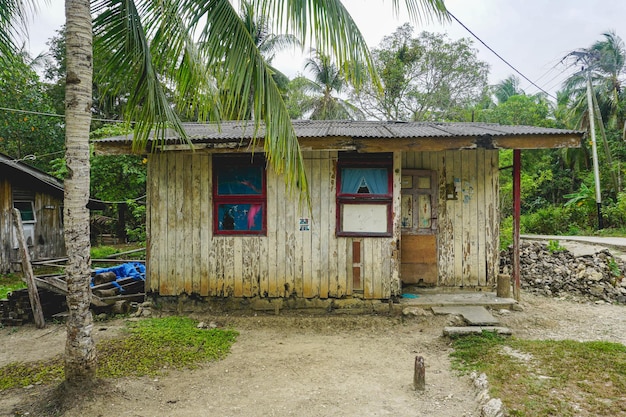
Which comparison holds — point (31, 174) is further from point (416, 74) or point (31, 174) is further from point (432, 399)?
point (416, 74)

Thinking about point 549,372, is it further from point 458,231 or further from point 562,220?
point 562,220

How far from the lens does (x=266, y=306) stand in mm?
6258

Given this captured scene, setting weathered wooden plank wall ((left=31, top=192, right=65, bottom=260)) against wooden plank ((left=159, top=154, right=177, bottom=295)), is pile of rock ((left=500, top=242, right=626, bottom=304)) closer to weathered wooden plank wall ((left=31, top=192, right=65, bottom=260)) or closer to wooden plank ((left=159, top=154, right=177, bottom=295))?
wooden plank ((left=159, top=154, right=177, bottom=295))

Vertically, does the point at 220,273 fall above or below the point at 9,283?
above

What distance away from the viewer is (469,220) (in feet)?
22.8

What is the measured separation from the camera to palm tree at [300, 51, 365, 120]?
2127 cm

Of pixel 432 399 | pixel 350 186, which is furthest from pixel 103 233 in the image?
pixel 432 399

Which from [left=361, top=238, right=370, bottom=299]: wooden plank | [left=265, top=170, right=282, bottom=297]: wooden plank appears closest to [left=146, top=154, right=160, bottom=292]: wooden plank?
[left=265, top=170, right=282, bottom=297]: wooden plank

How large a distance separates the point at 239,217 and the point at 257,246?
0.55 meters

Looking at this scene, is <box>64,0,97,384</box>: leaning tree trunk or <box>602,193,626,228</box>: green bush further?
<box>602,193,626,228</box>: green bush

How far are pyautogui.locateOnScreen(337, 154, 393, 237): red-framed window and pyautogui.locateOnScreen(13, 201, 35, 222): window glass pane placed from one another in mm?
10657

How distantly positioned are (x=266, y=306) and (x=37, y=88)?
15293 mm

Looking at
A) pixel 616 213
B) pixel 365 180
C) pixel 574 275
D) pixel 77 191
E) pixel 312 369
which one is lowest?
pixel 312 369

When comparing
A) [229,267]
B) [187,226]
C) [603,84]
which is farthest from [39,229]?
[603,84]
